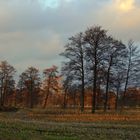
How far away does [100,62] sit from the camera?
7531 centimetres

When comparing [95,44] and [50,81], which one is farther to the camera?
[50,81]

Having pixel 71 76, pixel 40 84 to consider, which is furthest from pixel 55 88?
pixel 71 76

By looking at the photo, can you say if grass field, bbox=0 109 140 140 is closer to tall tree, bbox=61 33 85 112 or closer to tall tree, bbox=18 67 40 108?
tall tree, bbox=61 33 85 112

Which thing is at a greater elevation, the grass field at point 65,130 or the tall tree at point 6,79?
the tall tree at point 6,79

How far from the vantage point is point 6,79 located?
117625mm

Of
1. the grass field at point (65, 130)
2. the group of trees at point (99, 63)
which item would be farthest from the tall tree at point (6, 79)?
the grass field at point (65, 130)

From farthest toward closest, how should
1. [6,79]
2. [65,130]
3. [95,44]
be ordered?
[6,79], [95,44], [65,130]

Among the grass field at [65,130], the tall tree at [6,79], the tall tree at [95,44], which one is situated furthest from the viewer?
the tall tree at [6,79]

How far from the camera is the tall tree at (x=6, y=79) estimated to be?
381ft

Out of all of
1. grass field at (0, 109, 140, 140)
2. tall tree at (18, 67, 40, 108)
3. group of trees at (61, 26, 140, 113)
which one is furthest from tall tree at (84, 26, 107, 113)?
tall tree at (18, 67, 40, 108)

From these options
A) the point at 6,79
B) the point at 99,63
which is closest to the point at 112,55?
the point at 99,63

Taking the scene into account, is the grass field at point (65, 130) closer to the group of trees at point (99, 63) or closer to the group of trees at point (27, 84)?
A: the group of trees at point (99, 63)

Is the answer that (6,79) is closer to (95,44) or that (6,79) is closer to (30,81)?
(30,81)

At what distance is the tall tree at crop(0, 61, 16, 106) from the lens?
381 feet
